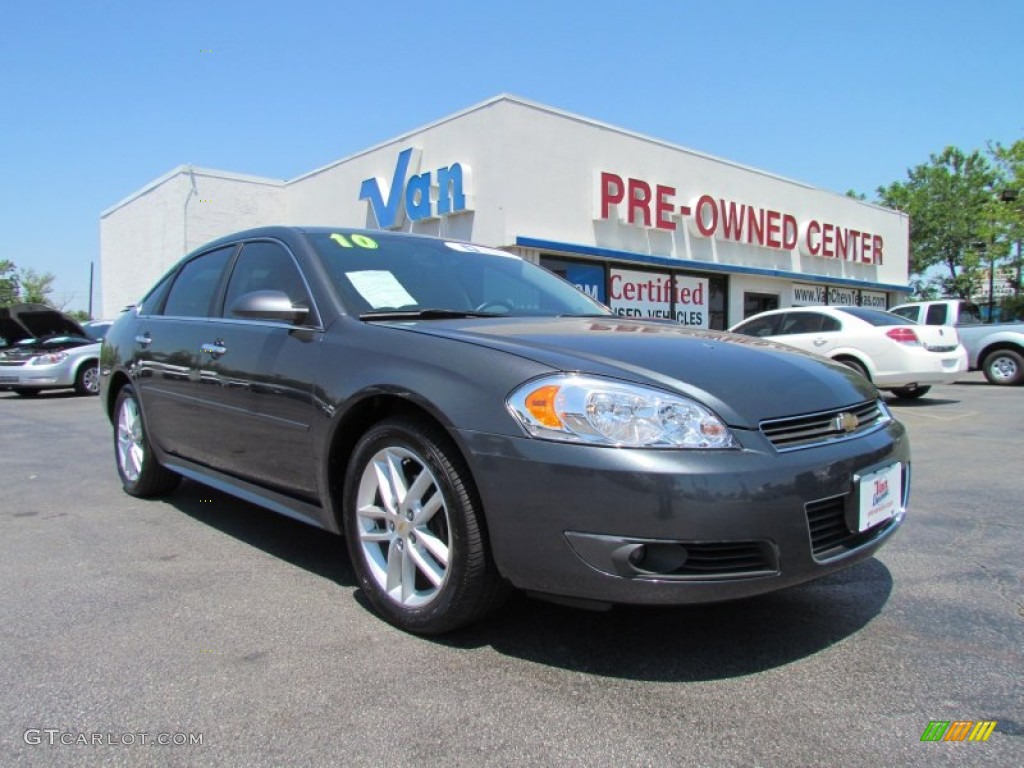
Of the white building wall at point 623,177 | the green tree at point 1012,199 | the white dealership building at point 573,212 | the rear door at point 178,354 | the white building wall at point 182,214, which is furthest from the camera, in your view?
the green tree at point 1012,199

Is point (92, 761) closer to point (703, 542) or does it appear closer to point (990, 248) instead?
point (703, 542)

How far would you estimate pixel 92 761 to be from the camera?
1.93m

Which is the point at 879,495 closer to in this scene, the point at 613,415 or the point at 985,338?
the point at 613,415

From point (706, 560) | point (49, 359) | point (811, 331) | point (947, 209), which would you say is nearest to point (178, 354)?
point (706, 560)

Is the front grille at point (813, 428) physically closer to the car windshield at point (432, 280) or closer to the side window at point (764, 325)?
the car windshield at point (432, 280)

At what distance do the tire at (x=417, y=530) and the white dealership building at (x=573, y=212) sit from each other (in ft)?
28.0

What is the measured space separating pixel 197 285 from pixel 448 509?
2.67 meters

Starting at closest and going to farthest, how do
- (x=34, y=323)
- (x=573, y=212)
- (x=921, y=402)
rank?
(x=921, y=402) → (x=34, y=323) → (x=573, y=212)

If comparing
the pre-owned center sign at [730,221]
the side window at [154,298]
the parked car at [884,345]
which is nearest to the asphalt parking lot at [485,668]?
the side window at [154,298]

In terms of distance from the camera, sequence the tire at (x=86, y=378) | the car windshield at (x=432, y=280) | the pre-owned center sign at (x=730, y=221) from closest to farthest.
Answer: the car windshield at (x=432, y=280) → the tire at (x=86, y=378) → the pre-owned center sign at (x=730, y=221)

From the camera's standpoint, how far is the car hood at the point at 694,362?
7.77 ft

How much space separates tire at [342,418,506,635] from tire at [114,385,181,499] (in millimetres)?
2303

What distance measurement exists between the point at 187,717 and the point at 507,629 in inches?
42.1

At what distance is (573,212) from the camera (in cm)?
1513
